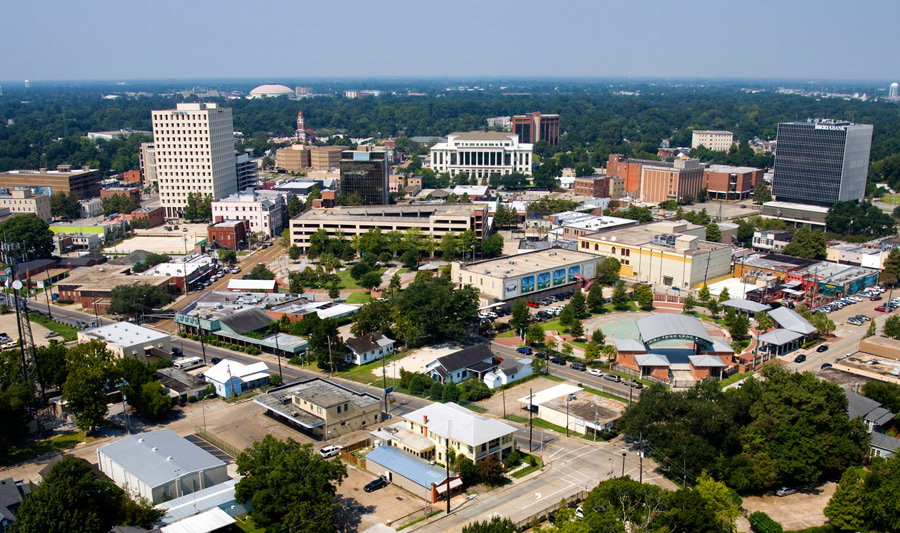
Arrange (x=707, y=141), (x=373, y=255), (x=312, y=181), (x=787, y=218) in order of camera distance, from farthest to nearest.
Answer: (x=707, y=141), (x=312, y=181), (x=787, y=218), (x=373, y=255)

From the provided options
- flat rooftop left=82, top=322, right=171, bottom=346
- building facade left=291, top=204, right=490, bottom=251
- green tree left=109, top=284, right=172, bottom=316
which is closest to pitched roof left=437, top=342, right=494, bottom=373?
flat rooftop left=82, top=322, right=171, bottom=346

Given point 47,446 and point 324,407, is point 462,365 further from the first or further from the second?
point 47,446

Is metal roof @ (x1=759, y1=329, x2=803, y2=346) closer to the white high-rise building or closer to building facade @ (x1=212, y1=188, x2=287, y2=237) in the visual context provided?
building facade @ (x1=212, y1=188, x2=287, y2=237)

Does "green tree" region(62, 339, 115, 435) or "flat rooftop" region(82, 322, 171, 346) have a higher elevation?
"green tree" region(62, 339, 115, 435)

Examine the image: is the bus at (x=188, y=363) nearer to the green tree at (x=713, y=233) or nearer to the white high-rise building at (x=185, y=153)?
the white high-rise building at (x=185, y=153)

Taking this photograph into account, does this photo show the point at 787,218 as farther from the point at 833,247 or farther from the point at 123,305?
the point at 123,305

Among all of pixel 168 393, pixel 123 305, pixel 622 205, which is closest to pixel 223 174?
pixel 123 305

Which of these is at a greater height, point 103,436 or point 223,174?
point 223,174
